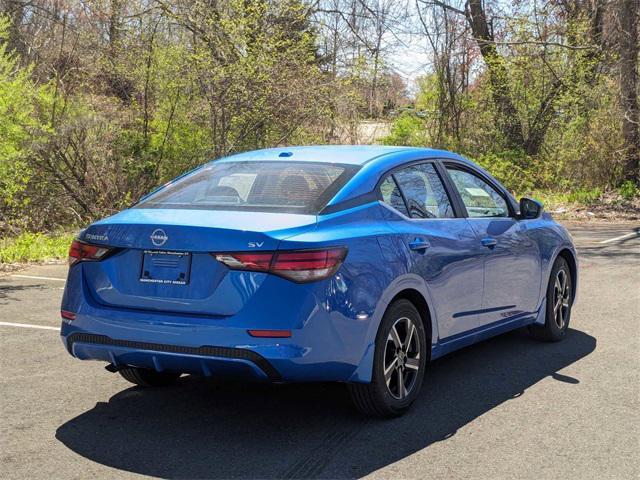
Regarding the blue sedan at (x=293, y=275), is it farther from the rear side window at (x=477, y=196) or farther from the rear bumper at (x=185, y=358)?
the rear side window at (x=477, y=196)

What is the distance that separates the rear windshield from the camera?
16.9 feet

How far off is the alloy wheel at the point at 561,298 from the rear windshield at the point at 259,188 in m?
2.78

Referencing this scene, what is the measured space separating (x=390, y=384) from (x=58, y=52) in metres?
14.4

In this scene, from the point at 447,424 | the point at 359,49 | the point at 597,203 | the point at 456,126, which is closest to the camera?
the point at 447,424

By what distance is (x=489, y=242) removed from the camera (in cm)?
627

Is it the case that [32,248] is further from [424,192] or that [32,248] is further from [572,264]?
[424,192]

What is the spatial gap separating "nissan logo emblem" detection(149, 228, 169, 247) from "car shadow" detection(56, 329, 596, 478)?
1.07m

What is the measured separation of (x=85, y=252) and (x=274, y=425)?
4.83ft

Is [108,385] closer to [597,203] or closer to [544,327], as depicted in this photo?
[544,327]

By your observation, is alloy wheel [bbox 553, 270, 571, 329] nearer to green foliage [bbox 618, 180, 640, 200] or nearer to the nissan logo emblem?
the nissan logo emblem

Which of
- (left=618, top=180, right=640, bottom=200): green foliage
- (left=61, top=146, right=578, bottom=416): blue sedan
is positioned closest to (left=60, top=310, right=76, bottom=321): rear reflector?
(left=61, top=146, right=578, bottom=416): blue sedan

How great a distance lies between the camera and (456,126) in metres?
24.9

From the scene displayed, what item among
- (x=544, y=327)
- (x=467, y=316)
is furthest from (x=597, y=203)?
(x=467, y=316)

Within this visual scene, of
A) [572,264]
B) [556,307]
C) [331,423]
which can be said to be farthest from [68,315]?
[572,264]
